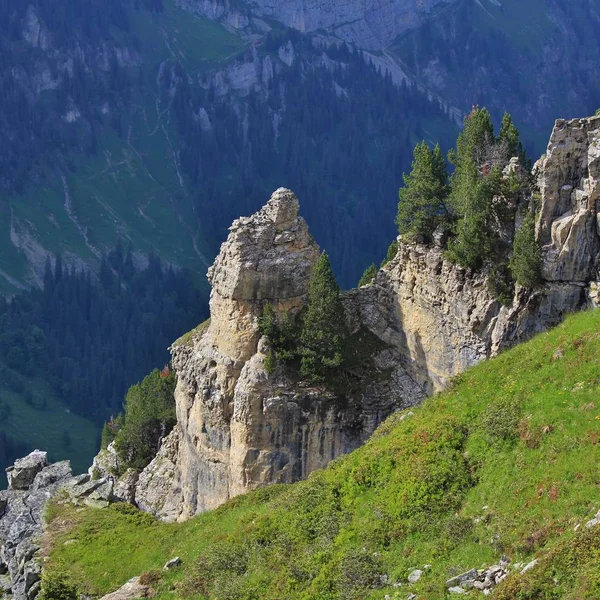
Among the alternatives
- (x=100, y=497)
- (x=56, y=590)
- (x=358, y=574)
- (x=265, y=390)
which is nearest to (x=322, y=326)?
(x=265, y=390)

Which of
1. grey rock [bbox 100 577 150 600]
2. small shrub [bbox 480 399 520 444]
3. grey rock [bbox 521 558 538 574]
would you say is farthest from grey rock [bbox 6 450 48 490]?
grey rock [bbox 521 558 538 574]

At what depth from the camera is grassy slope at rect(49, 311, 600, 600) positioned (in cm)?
3562

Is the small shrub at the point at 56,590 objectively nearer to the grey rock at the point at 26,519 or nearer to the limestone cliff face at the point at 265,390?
the grey rock at the point at 26,519

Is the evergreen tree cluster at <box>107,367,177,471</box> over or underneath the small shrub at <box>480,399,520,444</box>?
over

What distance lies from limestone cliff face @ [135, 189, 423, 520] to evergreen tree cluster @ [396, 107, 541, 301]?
981 centimetres

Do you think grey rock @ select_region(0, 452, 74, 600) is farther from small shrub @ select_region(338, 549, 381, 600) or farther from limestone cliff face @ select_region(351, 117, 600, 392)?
limestone cliff face @ select_region(351, 117, 600, 392)

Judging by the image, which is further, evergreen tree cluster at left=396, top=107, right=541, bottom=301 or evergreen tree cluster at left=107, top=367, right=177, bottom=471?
evergreen tree cluster at left=107, top=367, right=177, bottom=471

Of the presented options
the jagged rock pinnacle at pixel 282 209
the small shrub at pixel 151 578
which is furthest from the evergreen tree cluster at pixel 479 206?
the small shrub at pixel 151 578

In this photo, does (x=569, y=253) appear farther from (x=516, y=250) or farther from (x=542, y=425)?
(x=542, y=425)

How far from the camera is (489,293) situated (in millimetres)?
61625

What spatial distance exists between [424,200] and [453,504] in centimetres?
3082

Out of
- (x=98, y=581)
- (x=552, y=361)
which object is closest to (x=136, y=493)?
(x=98, y=581)

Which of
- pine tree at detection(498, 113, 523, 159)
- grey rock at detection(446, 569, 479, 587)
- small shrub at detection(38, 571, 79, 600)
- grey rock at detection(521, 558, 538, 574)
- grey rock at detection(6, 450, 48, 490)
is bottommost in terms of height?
grey rock at detection(521, 558, 538, 574)

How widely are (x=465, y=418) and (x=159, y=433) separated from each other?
57228 mm
